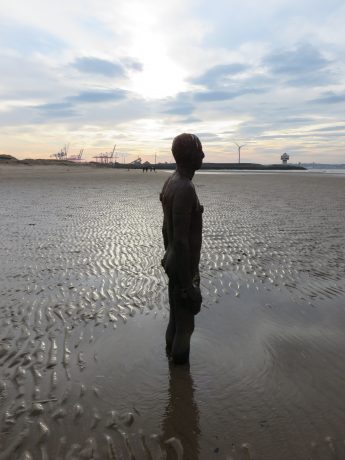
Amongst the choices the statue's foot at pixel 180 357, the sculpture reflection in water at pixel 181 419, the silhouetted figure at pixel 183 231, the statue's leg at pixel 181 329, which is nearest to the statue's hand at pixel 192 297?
the silhouetted figure at pixel 183 231

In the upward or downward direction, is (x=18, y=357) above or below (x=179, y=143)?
below

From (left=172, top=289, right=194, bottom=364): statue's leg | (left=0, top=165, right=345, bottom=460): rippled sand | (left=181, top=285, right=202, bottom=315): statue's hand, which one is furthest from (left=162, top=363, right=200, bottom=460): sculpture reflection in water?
(left=181, top=285, right=202, bottom=315): statue's hand

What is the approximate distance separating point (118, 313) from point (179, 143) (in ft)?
9.61

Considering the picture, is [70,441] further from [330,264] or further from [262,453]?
[330,264]

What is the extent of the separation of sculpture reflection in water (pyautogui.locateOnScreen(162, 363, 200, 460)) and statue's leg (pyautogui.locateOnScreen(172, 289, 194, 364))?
5.8 inches

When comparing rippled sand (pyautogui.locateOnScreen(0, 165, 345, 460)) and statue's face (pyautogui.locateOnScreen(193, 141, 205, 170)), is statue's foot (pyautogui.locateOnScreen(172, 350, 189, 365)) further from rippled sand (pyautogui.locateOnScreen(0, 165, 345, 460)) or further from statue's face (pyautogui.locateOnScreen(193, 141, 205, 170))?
statue's face (pyautogui.locateOnScreen(193, 141, 205, 170))

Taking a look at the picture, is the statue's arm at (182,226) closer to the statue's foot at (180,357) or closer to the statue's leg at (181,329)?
the statue's leg at (181,329)

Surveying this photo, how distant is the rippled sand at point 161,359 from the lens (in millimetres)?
3338

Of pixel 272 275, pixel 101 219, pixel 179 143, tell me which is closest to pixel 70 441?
pixel 179 143

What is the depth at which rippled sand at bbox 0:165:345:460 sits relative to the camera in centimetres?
334

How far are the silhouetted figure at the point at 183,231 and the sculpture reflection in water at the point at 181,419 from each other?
460 millimetres

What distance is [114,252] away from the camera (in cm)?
949

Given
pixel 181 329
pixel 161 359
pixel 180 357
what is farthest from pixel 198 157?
pixel 161 359

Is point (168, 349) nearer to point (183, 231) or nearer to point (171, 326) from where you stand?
point (171, 326)
